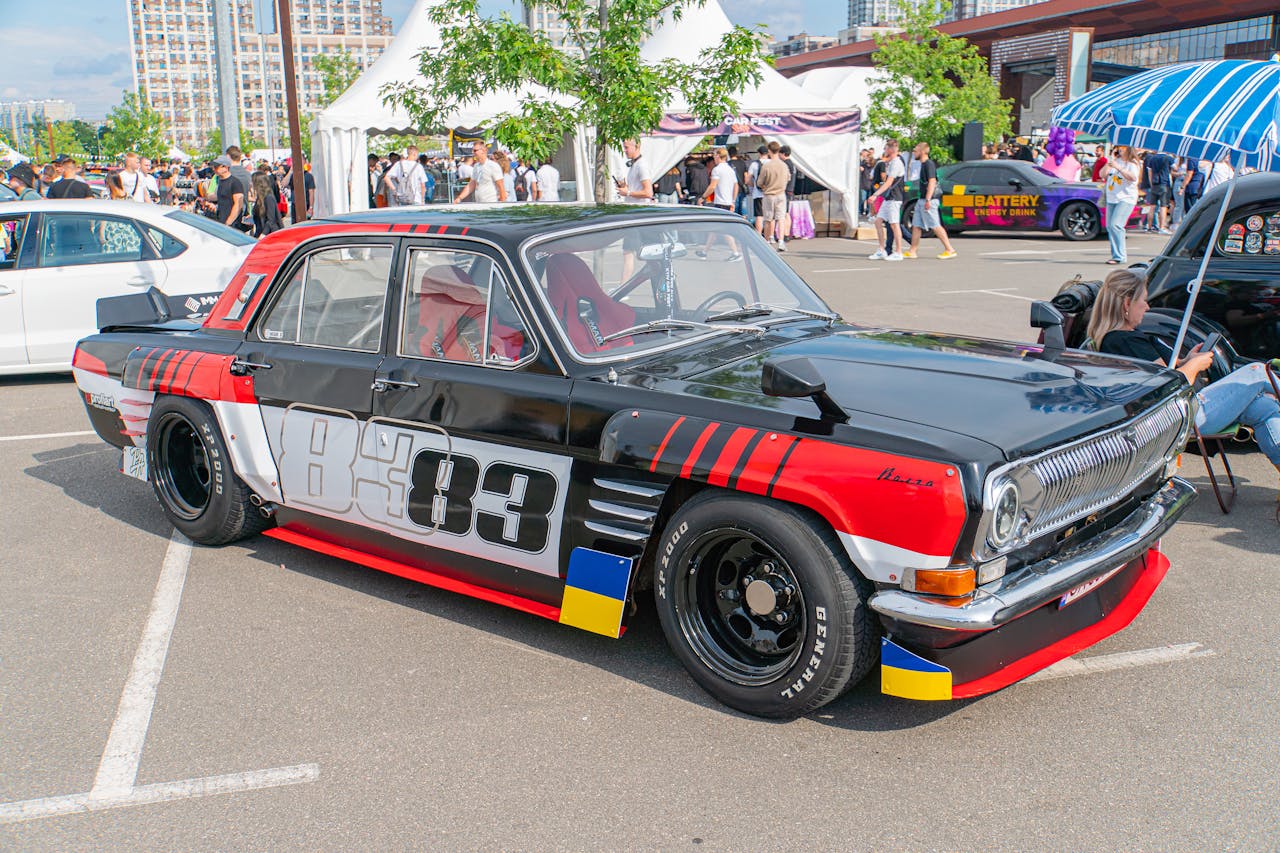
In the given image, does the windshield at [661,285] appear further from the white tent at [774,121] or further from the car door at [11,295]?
the white tent at [774,121]

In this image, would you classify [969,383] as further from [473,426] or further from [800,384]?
[473,426]

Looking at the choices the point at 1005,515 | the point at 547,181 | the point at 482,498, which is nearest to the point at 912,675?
the point at 1005,515

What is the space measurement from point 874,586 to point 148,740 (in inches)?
96.3

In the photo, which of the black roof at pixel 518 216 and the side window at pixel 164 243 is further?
the side window at pixel 164 243

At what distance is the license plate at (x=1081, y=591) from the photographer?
12.2 feet

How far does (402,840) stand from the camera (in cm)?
321

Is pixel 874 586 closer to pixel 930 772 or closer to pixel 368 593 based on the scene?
pixel 930 772

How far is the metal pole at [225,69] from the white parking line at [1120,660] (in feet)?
66.0

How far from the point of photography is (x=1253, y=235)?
706 centimetres

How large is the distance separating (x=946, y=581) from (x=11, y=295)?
9.32 metres

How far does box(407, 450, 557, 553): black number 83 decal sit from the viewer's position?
4234 millimetres

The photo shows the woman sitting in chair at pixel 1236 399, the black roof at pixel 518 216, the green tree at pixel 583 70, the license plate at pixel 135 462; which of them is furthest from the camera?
the green tree at pixel 583 70

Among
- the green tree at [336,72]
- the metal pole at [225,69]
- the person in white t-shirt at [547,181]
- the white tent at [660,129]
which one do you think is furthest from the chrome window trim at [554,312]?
the green tree at [336,72]

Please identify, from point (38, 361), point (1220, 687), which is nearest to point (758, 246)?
point (1220, 687)
